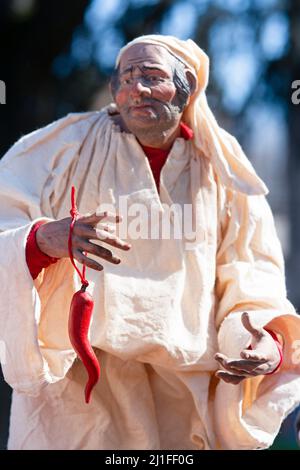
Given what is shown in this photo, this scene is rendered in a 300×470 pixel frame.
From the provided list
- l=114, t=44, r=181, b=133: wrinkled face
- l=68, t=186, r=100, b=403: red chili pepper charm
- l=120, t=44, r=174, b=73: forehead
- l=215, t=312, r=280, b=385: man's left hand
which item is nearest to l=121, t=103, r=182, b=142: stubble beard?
l=114, t=44, r=181, b=133: wrinkled face

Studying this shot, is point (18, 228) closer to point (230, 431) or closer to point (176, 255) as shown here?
point (176, 255)

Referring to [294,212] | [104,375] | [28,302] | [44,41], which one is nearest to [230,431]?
[104,375]

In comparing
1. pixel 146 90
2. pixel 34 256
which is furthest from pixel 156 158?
pixel 34 256

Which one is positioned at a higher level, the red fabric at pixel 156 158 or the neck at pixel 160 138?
the neck at pixel 160 138

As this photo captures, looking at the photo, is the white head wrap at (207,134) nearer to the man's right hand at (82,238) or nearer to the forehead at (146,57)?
the forehead at (146,57)

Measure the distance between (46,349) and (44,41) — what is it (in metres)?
4.86

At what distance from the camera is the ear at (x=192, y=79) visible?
2.77 meters

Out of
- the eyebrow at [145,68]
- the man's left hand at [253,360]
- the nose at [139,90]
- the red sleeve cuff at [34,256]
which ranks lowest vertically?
the man's left hand at [253,360]

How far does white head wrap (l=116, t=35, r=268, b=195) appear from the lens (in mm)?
2736

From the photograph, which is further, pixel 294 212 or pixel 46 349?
pixel 294 212

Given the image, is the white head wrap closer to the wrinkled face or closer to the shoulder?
the wrinkled face

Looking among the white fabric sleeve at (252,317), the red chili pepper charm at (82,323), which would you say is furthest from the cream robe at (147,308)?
the red chili pepper charm at (82,323)

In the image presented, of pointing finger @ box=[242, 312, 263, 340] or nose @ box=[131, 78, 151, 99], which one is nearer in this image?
pointing finger @ box=[242, 312, 263, 340]

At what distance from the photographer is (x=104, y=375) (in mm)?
2684
